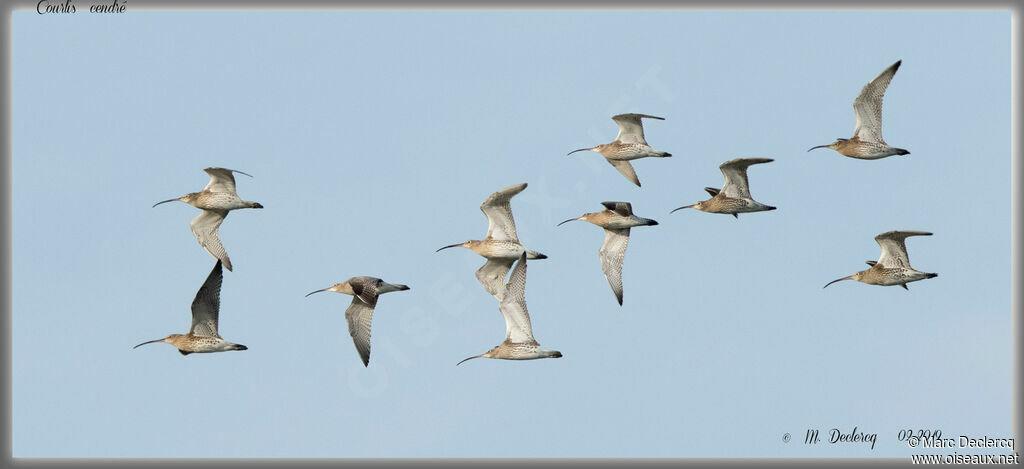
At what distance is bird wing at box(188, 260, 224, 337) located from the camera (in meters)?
30.5

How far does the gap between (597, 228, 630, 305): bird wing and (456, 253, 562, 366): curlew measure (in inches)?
168

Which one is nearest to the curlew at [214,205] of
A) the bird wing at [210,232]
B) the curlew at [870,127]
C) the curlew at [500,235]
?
the bird wing at [210,232]

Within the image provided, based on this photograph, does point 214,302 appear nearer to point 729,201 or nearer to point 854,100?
point 729,201

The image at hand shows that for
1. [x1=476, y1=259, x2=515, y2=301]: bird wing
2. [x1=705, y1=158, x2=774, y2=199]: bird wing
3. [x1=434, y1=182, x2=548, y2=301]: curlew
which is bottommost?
[x1=476, y1=259, x2=515, y2=301]: bird wing

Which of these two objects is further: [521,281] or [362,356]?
[362,356]

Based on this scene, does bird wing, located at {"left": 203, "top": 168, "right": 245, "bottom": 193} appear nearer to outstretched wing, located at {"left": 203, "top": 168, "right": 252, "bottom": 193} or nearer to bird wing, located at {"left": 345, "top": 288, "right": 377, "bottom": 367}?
outstretched wing, located at {"left": 203, "top": 168, "right": 252, "bottom": 193}

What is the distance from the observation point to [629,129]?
1357 inches

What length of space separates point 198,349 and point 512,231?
275 inches

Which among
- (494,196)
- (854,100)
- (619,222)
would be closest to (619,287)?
(619,222)

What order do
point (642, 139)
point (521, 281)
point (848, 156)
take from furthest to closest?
1. point (642, 139)
2. point (848, 156)
3. point (521, 281)

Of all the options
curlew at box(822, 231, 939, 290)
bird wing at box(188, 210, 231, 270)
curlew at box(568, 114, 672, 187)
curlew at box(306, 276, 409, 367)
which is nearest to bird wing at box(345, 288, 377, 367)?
curlew at box(306, 276, 409, 367)

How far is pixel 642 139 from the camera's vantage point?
34.6 meters

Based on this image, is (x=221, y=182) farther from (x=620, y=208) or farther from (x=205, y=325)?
(x=620, y=208)

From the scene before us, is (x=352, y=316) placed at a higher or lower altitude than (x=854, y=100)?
lower
